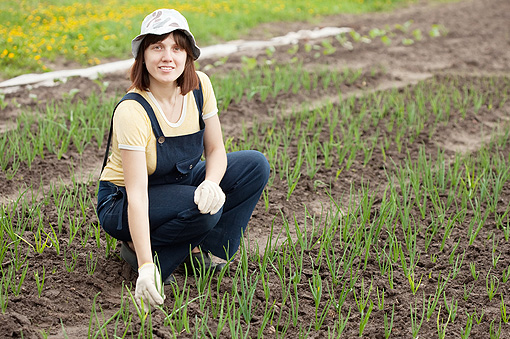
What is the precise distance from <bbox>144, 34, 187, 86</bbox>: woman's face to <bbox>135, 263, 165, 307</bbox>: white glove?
695mm

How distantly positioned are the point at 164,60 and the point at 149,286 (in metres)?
0.82

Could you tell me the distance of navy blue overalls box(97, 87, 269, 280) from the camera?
2.36 meters

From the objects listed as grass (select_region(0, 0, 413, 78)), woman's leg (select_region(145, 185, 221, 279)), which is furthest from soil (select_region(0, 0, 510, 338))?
grass (select_region(0, 0, 413, 78))

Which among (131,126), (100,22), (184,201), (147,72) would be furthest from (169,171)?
(100,22)

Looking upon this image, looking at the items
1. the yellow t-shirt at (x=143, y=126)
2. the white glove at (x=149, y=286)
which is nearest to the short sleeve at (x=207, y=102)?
the yellow t-shirt at (x=143, y=126)

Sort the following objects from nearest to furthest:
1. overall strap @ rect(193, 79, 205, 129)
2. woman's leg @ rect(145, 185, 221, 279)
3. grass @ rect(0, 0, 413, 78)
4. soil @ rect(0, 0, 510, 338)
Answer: soil @ rect(0, 0, 510, 338) < woman's leg @ rect(145, 185, 221, 279) < overall strap @ rect(193, 79, 205, 129) < grass @ rect(0, 0, 413, 78)

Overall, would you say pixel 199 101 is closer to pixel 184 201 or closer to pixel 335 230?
pixel 184 201

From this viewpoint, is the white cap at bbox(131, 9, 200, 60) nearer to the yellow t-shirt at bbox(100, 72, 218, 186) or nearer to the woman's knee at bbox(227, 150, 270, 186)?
the yellow t-shirt at bbox(100, 72, 218, 186)

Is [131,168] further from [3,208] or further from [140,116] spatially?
[3,208]

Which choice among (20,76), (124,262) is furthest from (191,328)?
(20,76)

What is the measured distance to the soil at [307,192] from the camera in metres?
2.23

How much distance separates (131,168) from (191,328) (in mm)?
606

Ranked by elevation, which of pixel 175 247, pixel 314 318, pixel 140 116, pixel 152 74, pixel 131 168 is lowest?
pixel 314 318

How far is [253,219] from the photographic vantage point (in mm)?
→ 3076
